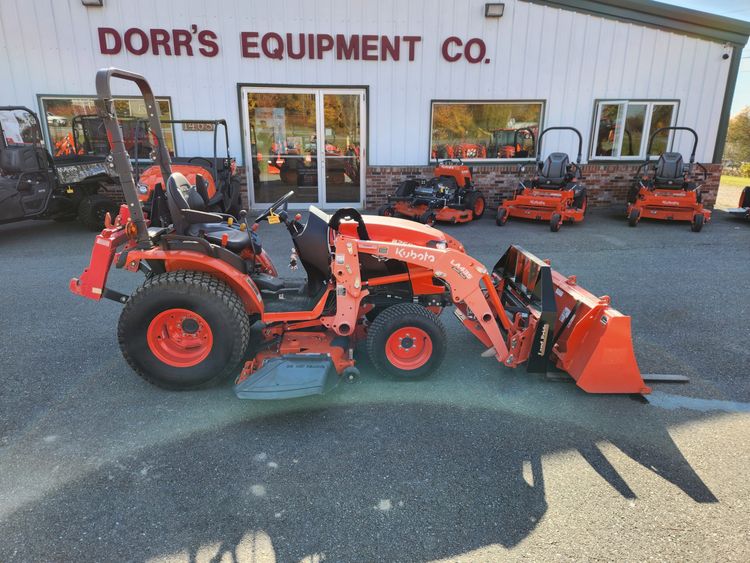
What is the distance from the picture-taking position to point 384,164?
35.2 ft

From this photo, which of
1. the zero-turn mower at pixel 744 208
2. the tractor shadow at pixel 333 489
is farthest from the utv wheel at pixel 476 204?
the tractor shadow at pixel 333 489

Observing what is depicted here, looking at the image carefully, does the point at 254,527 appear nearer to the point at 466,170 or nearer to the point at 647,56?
the point at 466,170

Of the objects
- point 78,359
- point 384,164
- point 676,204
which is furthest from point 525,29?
point 78,359

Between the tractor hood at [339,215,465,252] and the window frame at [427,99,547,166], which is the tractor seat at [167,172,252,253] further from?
the window frame at [427,99,547,166]

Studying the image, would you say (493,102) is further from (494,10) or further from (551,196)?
(551,196)

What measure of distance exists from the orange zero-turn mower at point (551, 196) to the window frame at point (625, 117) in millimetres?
1580

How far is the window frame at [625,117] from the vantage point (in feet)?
35.2

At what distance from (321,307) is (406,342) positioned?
0.67 metres

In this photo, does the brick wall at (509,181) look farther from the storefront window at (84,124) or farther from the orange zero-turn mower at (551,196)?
the storefront window at (84,124)

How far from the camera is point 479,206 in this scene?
10.0 metres

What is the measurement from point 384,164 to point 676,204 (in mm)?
5835

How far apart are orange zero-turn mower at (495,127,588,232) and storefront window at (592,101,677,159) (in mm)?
1791

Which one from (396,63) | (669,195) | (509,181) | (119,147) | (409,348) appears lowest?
(409,348)

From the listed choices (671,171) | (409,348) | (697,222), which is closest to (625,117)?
(671,171)
